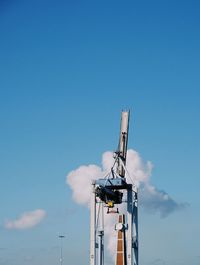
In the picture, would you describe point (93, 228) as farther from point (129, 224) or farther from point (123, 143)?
point (123, 143)

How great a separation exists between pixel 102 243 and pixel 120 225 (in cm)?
334

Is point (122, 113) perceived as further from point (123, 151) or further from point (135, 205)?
point (135, 205)

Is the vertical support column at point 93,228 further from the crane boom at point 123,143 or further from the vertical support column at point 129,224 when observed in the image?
the crane boom at point 123,143

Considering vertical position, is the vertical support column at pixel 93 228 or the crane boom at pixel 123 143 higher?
the crane boom at pixel 123 143

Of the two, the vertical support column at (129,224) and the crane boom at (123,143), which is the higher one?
the crane boom at (123,143)

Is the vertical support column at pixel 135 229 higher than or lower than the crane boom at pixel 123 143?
lower

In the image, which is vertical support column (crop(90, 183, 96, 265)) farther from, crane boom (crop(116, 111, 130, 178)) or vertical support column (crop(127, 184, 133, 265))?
crane boom (crop(116, 111, 130, 178))

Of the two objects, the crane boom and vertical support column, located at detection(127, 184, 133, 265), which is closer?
vertical support column, located at detection(127, 184, 133, 265)

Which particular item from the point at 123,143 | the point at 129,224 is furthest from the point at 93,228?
the point at 123,143

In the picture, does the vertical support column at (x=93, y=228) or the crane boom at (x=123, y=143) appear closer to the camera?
the vertical support column at (x=93, y=228)

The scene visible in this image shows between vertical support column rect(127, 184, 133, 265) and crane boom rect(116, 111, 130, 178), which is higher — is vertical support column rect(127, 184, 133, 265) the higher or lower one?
the lower one

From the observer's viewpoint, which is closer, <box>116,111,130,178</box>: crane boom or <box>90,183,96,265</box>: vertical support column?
<box>90,183,96,265</box>: vertical support column

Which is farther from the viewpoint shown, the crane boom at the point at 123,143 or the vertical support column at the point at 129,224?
the crane boom at the point at 123,143

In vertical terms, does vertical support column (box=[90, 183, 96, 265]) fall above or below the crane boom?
below
